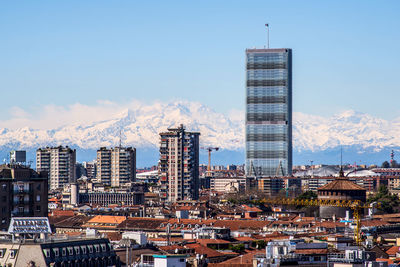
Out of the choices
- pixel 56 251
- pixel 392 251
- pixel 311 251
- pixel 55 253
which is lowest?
pixel 392 251

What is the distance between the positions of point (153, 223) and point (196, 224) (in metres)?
8.71

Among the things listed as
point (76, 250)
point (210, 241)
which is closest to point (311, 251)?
point (76, 250)

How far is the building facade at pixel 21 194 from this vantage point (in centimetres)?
10953

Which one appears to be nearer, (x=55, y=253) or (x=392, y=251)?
(x=55, y=253)

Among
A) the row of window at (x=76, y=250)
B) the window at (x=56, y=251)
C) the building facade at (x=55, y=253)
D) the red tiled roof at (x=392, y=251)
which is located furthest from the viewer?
the red tiled roof at (x=392, y=251)

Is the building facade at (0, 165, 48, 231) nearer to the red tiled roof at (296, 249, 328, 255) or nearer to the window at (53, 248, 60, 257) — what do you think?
the window at (53, 248, 60, 257)

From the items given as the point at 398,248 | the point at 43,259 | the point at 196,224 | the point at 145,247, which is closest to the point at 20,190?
the point at 145,247

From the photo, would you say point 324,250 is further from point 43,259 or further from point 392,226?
point 392,226

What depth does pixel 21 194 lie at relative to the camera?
4387 inches

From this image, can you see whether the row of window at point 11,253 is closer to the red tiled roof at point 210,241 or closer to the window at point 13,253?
the window at point 13,253

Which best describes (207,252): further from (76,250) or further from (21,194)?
(76,250)

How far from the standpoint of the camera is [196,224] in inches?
7111

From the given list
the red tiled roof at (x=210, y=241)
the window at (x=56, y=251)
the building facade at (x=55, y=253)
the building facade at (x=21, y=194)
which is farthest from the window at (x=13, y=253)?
the red tiled roof at (x=210, y=241)

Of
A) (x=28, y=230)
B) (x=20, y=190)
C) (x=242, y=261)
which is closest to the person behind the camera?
(x=28, y=230)
